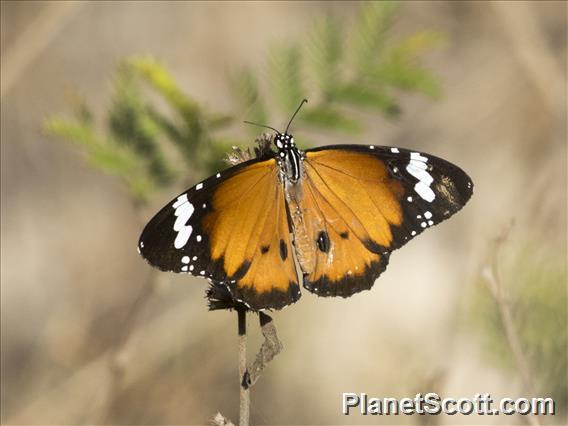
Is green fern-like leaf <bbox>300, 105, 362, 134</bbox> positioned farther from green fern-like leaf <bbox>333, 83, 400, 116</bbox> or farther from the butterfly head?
the butterfly head

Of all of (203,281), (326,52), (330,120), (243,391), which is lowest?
(243,391)

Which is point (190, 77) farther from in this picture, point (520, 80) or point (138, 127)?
point (138, 127)

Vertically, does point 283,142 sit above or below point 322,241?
above

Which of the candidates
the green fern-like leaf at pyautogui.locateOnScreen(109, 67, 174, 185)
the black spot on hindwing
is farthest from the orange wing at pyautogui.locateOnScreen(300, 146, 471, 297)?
the green fern-like leaf at pyautogui.locateOnScreen(109, 67, 174, 185)

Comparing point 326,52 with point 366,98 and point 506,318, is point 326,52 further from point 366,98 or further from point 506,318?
point 506,318

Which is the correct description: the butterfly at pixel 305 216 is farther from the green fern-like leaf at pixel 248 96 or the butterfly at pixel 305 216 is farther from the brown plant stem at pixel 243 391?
the green fern-like leaf at pixel 248 96

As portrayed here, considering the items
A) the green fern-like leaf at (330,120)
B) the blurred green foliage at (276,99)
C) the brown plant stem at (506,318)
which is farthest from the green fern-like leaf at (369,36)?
the brown plant stem at (506,318)

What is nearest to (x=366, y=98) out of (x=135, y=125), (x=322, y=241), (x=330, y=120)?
(x=330, y=120)

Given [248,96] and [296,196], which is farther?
[248,96]
